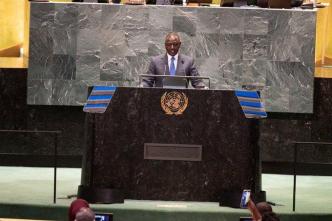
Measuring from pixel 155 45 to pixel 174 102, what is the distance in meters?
2.87

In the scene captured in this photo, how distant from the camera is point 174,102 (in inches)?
348

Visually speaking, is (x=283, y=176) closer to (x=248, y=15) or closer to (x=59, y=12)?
(x=248, y=15)

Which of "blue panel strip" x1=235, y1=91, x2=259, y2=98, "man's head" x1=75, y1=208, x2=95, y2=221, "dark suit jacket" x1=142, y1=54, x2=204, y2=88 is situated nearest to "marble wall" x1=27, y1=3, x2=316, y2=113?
→ "dark suit jacket" x1=142, y1=54, x2=204, y2=88

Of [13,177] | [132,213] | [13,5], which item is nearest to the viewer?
[132,213]

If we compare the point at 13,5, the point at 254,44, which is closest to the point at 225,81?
the point at 254,44

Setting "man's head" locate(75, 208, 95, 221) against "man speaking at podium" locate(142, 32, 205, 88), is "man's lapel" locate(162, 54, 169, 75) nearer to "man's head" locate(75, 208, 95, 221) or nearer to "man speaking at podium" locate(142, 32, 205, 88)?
"man speaking at podium" locate(142, 32, 205, 88)

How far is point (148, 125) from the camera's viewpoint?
8.88 metres

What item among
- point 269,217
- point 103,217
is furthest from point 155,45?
point 269,217

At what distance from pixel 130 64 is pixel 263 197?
11.2ft

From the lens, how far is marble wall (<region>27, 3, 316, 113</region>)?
1159cm

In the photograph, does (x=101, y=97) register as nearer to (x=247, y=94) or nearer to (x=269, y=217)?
(x=247, y=94)

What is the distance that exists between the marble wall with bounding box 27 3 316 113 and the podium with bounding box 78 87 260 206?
107 inches

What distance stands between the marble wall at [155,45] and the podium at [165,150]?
8.93ft

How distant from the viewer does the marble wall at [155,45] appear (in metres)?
11.6
